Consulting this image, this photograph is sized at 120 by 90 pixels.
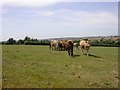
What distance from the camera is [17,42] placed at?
261 ft

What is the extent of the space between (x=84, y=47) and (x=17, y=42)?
4647 cm

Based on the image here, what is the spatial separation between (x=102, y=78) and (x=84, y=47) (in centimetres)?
2042

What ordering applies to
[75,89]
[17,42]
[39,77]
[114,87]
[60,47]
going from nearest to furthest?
[75,89], [114,87], [39,77], [60,47], [17,42]

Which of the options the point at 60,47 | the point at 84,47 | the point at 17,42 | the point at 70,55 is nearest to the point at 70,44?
the point at 70,55

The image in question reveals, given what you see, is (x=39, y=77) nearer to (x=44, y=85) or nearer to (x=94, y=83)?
(x=44, y=85)

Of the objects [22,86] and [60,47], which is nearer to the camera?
[22,86]

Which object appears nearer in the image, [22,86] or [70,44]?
[22,86]

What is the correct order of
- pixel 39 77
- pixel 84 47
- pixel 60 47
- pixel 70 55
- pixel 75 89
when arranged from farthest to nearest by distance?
pixel 60 47 → pixel 84 47 → pixel 70 55 → pixel 39 77 → pixel 75 89

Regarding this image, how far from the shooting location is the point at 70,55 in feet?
103

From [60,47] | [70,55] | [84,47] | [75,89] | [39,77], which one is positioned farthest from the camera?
[60,47]

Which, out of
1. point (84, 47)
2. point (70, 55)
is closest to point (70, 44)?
point (70, 55)

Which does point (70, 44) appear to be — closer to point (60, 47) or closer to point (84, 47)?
point (84, 47)

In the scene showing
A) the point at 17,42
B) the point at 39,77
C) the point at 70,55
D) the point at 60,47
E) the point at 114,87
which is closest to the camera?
the point at 114,87

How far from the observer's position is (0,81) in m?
13.5
